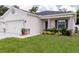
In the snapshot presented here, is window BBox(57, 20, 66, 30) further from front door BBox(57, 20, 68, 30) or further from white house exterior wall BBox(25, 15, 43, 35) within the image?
white house exterior wall BBox(25, 15, 43, 35)

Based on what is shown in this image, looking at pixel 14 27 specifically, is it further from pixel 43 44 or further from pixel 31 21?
pixel 43 44

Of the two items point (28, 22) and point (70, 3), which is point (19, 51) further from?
point (70, 3)

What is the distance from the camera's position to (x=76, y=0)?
2.00 m

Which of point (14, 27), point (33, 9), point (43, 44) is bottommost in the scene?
point (43, 44)

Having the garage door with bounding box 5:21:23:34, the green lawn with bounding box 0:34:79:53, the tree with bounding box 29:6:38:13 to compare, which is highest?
the tree with bounding box 29:6:38:13

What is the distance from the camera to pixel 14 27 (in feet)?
6.67

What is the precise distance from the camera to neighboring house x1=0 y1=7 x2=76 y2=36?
6.52 ft

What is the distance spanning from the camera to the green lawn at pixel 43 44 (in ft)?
6.46

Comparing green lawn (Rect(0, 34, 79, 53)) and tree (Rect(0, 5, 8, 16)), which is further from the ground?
tree (Rect(0, 5, 8, 16))

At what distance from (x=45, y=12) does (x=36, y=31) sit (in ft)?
0.77

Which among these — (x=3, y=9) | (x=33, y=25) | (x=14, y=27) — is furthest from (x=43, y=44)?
(x=3, y=9)

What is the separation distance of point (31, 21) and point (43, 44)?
0.29m

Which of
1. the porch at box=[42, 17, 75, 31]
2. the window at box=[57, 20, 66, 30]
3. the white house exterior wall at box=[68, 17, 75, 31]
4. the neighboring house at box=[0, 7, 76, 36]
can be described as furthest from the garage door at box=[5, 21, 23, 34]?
the white house exterior wall at box=[68, 17, 75, 31]
